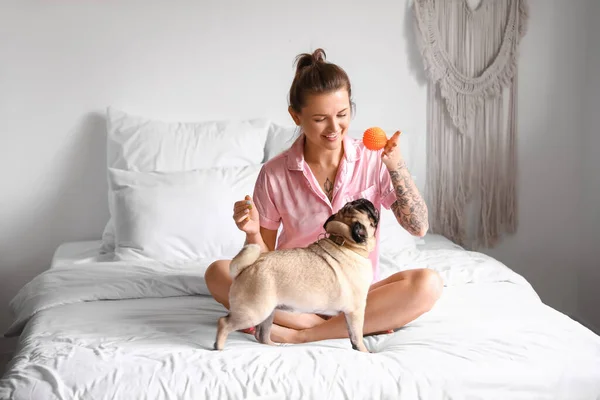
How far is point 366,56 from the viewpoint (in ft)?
9.83

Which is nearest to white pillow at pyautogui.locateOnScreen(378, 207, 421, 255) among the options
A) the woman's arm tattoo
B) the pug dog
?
the woman's arm tattoo

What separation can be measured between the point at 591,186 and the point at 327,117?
170 centimetres

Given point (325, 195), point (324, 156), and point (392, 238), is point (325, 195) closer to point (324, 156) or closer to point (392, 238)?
point (324, 156)

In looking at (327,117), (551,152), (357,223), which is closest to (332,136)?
(327,117)

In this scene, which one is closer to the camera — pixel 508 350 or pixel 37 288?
pixel 508 350

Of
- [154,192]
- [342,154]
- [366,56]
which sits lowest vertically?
[154,192]

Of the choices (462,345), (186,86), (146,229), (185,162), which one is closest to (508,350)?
(462,345)

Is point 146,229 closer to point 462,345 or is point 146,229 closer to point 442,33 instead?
point 462,345

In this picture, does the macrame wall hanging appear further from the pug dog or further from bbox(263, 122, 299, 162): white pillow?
the pug dog

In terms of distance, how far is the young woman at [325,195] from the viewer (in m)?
1.77

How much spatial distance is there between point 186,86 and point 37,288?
1098 millimetres

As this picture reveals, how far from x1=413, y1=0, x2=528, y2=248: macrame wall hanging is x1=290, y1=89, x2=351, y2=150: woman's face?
1.28 m

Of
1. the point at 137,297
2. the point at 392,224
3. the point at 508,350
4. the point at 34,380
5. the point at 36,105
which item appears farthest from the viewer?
the point at 36,105

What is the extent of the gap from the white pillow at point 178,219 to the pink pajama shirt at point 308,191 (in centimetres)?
56
